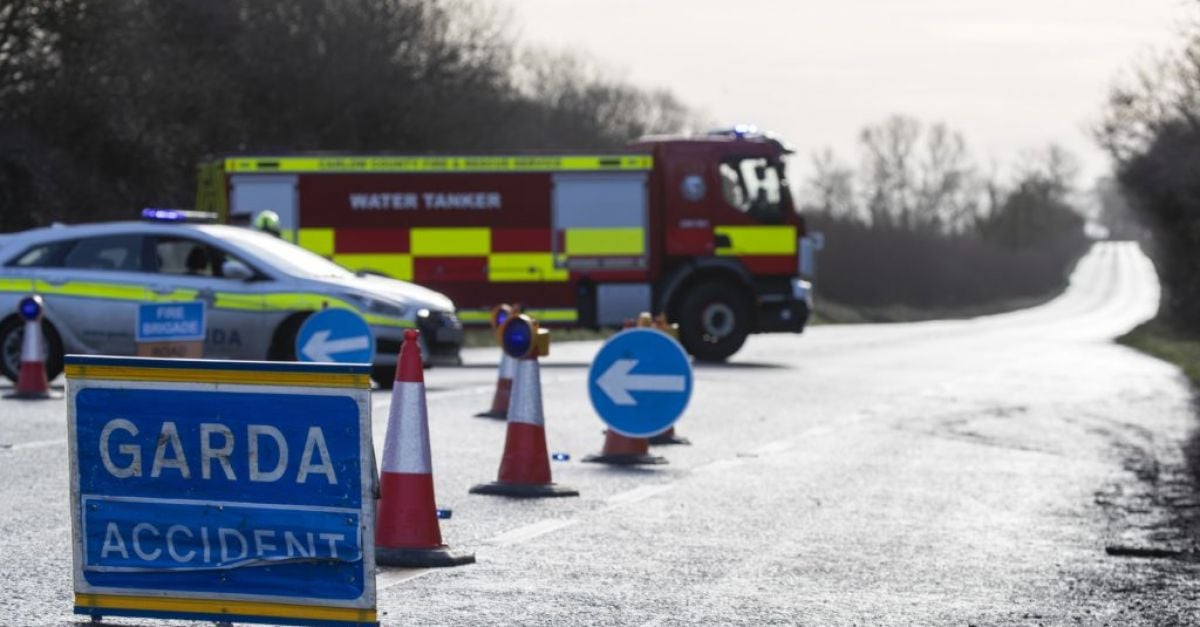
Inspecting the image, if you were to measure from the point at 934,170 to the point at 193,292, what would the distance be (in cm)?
14303

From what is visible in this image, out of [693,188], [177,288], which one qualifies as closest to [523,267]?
[693,188]

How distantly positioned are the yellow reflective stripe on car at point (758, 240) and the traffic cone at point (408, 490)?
19.9 meters

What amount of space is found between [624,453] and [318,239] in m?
15.7

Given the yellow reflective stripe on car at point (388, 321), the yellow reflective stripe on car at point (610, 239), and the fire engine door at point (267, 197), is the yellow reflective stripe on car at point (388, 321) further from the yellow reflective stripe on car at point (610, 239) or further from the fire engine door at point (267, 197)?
the fire engine door at point (267, 197)

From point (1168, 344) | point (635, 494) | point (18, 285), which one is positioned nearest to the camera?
point (635, 494)

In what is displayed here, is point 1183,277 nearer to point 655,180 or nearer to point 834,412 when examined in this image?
point 655,180

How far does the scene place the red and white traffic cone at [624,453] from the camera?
13102 mm

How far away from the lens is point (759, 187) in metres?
28.3

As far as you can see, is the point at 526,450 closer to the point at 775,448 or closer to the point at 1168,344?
the point at 775,448

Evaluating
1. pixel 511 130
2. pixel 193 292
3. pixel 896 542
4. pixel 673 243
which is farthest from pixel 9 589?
pixel 511 130

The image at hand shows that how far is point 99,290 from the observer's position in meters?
18.0

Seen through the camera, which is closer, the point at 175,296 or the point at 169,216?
the point at 175,296

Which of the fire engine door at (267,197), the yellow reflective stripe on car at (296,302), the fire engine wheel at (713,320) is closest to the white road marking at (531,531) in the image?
the yellow reflective stripe on car at (296,302)

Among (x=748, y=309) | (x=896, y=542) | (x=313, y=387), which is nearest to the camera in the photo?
(x=313, y=387)
